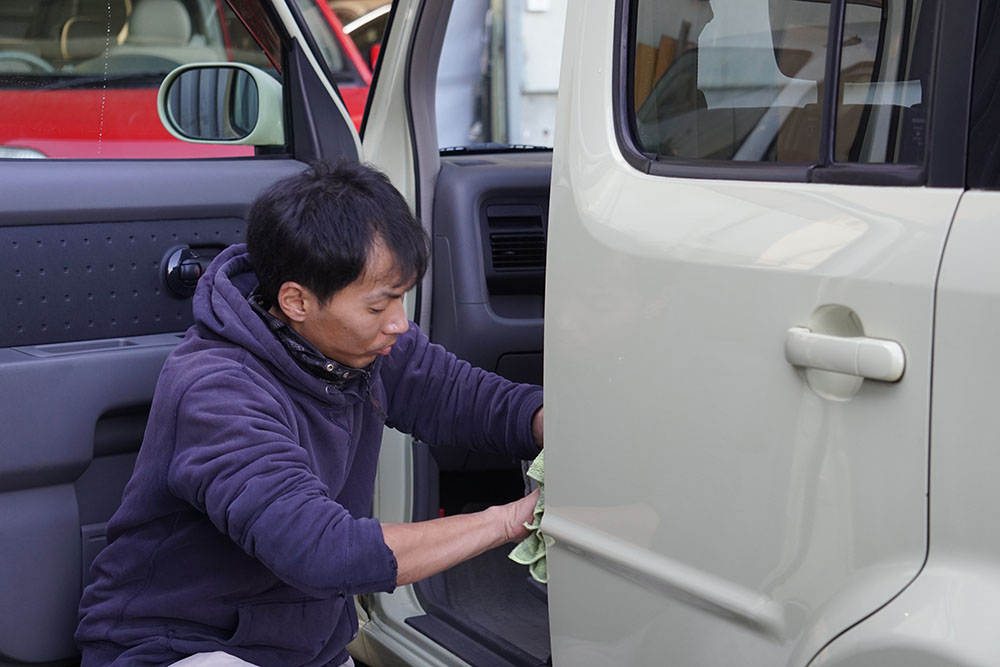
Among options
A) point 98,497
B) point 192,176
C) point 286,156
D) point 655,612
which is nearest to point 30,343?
point 98,497

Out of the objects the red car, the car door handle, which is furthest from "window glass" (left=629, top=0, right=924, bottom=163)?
the red car

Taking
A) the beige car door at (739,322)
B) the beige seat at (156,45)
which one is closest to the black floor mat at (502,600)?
the beige car door at (739,322)

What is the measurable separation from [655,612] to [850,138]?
662 mm

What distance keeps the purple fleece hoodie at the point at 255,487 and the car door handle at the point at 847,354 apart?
69 centimetres

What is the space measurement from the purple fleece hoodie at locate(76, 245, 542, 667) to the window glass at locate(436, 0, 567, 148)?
24.0ft

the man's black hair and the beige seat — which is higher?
the beige seat

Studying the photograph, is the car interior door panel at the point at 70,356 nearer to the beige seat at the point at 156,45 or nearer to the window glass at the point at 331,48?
the beige seat at the point at 156,45

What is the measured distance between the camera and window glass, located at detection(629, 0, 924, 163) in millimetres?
1350

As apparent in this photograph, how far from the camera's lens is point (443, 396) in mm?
2221

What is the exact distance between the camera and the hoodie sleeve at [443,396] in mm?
2178

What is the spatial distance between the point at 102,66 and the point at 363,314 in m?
1.01

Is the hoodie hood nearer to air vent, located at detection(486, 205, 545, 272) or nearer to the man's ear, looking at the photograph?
the man's ear

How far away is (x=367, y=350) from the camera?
193cm

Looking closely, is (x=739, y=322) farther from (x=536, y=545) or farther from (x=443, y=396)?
(x=443, y=396)
